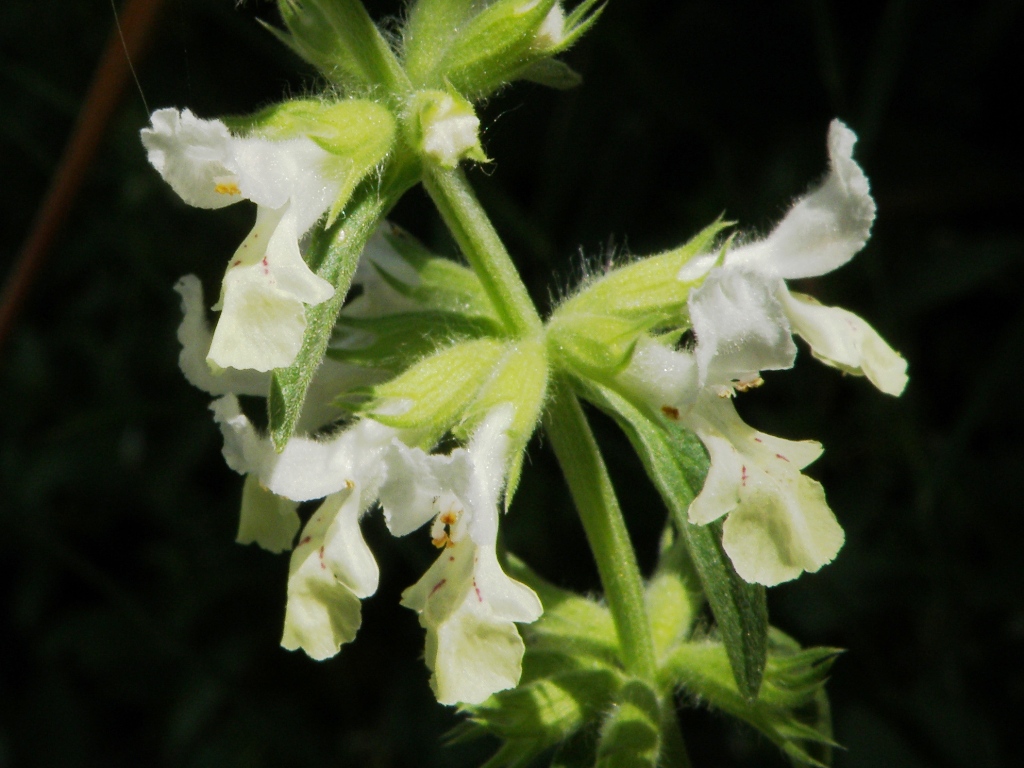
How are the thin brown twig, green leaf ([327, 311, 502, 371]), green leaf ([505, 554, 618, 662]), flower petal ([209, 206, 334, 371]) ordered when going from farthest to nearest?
the thin brown twig
green leaf ([505, 554, 618, 662])
green leaf ([327, 311, 502, 371])
flower petal ([209, 206, 334, 371])

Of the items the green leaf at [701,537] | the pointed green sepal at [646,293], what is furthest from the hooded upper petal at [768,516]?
the pointed green sepal at [646,293]

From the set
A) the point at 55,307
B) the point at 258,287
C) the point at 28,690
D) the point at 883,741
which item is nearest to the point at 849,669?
the point at 883,741

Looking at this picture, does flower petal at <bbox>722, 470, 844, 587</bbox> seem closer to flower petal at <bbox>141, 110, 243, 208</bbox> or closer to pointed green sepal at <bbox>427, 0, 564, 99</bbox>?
pointed green sepal at <bbox>427, 0, 564, 99</bbox>

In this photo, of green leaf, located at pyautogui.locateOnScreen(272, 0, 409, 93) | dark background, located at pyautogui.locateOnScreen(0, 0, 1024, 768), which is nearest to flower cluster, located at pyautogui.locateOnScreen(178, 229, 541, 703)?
green leaf, located at pyautogui.locateOnScreen(272, 0, 409, 93)

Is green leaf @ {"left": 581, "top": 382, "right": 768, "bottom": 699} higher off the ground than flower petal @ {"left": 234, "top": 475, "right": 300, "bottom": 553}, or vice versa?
flower petal @ {"left": 234, "top": 475, "right": 300, "bottom": 553}

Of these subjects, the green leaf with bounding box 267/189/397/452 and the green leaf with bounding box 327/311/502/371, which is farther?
the green leaf with bounding box 327/311/502/371

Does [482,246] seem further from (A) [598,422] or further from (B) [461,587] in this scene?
(A) [598,422]
